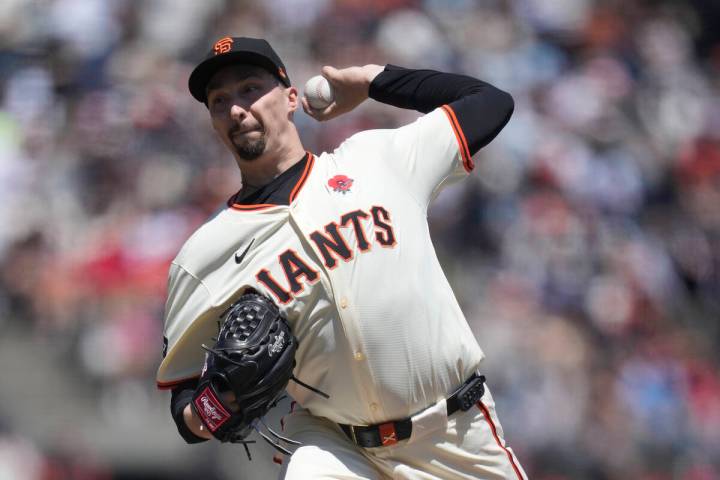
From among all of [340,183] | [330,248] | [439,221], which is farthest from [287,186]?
[439,221]

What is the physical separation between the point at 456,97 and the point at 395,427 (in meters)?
1.07

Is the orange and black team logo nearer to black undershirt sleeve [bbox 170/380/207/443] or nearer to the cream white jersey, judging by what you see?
the cream white jersey

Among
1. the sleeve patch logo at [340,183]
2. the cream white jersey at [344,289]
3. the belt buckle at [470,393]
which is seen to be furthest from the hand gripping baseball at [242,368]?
the belt buckle at [470,393]

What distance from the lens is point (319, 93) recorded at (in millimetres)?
3346

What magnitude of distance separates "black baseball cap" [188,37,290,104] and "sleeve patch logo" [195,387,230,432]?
0.97 meters

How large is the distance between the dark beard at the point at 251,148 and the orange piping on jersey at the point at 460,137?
1.92 ft

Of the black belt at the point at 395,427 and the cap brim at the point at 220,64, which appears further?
the cap brim at the point at 220,64

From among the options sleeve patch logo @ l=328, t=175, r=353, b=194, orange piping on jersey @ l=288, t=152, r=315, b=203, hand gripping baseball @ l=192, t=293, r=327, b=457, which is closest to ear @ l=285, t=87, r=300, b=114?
orange piping on jersey @ l=288, t=152, r=315, b=203

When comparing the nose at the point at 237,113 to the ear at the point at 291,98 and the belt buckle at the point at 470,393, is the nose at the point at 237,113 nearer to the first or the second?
the ear at the point at 291,98

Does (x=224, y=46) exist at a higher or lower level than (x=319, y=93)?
higher

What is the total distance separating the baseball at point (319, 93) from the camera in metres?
3.35

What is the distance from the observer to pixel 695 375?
7.14m

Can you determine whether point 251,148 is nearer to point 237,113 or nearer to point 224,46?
point 237,113

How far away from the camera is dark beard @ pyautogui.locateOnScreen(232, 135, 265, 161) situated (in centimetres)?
313
